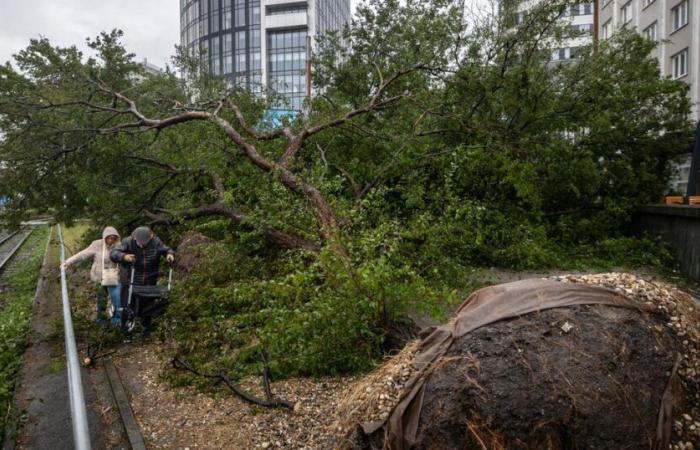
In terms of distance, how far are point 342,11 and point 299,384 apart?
292ft

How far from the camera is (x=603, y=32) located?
42.1 metres

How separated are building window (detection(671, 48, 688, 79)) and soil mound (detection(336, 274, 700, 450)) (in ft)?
99.4

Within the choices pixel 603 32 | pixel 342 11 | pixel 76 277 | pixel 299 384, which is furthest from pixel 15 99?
pixel 342 11

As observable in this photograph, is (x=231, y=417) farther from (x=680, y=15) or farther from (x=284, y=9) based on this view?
(x=284, y=9)

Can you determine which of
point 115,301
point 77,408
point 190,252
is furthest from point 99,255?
point 77,408

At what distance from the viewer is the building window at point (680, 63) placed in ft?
94.0

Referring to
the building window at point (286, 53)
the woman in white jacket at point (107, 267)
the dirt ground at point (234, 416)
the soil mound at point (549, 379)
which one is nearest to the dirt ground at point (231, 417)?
the dirt ground at point (234, 416)

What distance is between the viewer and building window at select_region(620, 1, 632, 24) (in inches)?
1409

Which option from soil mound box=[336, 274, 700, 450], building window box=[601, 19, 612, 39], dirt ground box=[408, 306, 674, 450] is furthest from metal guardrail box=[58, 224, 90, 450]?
building window box=[601, 19, 612, 39]

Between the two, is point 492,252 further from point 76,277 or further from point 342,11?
point 342,11

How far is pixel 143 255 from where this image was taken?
7930 mm

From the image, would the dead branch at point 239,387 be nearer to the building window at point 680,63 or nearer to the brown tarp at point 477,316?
the brown tarp at point 477,316

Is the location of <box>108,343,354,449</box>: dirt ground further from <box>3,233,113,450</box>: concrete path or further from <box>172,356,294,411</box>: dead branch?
<box>3,233,113,450</box>: concrete path

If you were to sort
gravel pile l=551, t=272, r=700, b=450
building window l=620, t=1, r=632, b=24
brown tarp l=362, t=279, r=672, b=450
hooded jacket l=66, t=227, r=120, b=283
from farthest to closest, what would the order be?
building window l=620, t=1, r=632, b=24, hooded jacket l=66, t=227, r=120, b=283, brown tarp l=362, t=279, r=672, b=450, gravel pile l=551, t=272, r=700, b=450
